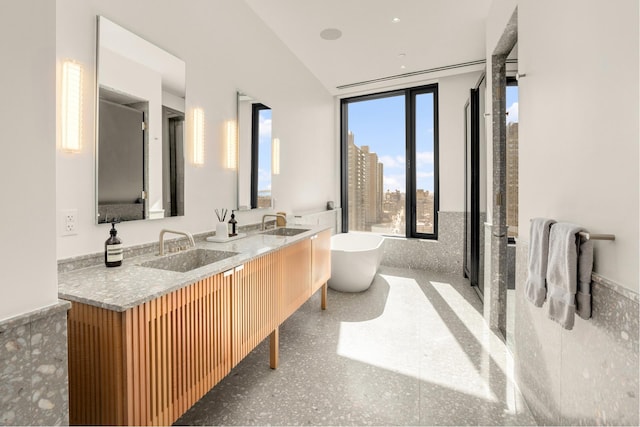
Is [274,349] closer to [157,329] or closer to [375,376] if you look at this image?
[375,376]

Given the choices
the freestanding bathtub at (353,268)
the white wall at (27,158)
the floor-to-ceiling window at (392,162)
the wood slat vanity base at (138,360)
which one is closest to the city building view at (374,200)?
the floor-to-ceiling window at (392,162)

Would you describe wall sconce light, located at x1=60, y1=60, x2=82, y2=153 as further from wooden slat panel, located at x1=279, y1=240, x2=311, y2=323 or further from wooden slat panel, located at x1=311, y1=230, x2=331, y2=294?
wooden slat panel, located at x1=311, y1=230, x2=331, y2=294

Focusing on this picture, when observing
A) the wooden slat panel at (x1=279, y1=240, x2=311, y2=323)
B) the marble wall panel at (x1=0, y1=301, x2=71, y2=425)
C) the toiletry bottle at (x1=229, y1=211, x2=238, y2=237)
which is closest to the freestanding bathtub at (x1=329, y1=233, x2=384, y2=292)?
the wooden slat panel at (x1=279, y1=240, x2=311, y2=323)

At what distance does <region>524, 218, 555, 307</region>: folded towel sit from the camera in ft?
4.09

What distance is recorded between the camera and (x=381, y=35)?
10.3ft

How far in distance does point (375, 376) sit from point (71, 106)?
2230mm

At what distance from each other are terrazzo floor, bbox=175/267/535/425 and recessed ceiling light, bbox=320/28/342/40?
2864 millimetres

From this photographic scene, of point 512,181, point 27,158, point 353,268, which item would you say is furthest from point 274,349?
point 512,181

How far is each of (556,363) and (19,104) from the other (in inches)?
83.4

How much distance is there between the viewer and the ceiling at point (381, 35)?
2.70 m

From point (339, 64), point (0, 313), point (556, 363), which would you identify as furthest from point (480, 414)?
point (339, 64)

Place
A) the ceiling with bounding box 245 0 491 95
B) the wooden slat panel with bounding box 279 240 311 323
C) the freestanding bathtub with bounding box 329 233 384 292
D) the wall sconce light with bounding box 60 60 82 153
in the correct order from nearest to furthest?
the wall sconce light with bounding box 60 60 82 153
the wooden slat panel with bounding box 279 240 311 323
the ceiling with bounding box 245 0 491 95
the freestanding bathtub with bounding box 329 233 384 292

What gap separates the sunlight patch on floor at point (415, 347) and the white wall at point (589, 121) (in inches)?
44.4

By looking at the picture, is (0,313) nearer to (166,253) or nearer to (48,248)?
(48,248)
